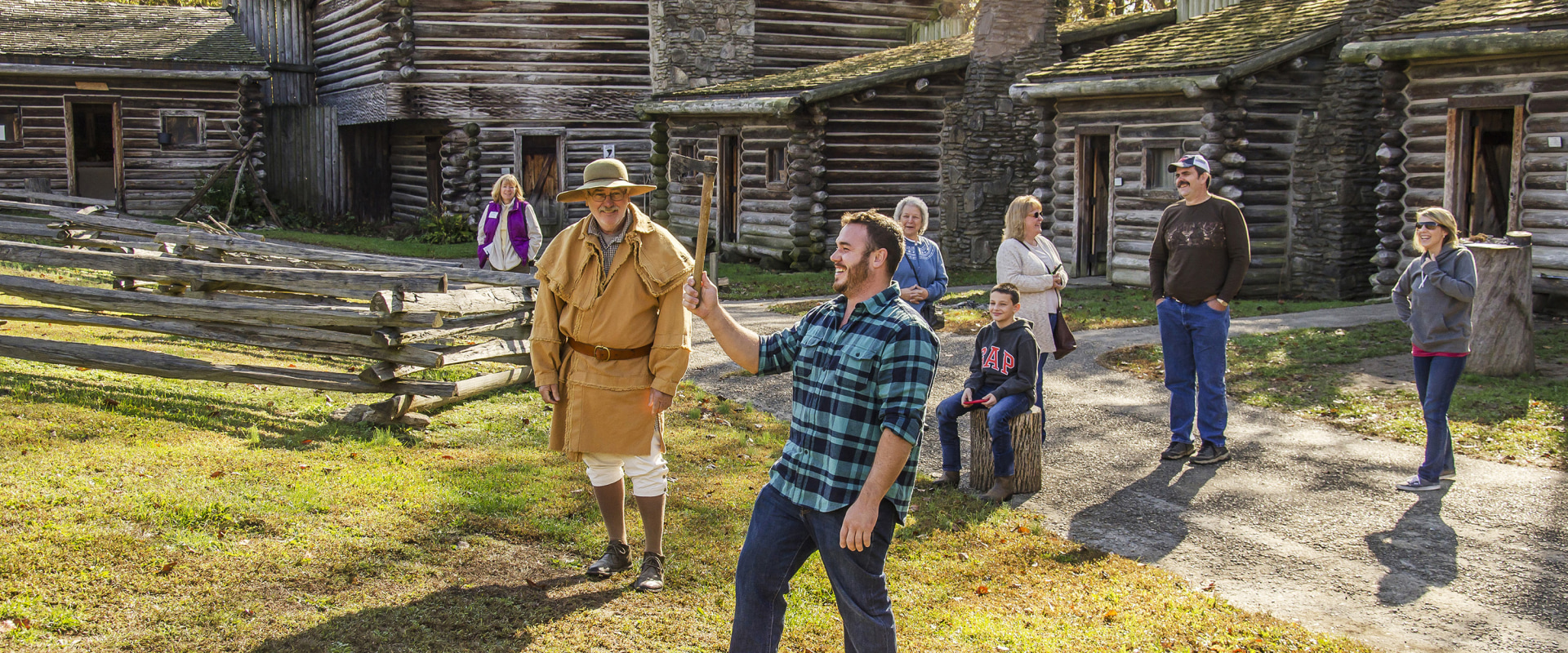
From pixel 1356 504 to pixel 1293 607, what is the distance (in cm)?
185

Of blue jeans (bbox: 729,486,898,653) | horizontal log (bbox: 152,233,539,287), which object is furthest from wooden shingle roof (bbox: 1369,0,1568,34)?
blue jeans (bbox: 729,486,898,653)

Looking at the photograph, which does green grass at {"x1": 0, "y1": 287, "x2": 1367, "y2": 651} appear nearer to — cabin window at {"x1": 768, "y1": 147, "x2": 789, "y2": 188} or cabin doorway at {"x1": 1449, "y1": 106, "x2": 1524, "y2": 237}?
cabin doorway at {"x1": 1449, "y1": 106, "x2": 1524, "y2": 237}

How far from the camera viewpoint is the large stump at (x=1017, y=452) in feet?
22.9

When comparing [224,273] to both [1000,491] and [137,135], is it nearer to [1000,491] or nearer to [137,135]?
[1000,491]

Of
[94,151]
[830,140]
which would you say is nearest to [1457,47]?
[830,140]

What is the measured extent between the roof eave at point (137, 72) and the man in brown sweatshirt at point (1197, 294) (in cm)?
2307

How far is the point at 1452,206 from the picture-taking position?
1399 cm

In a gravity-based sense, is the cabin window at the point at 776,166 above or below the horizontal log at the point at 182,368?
above

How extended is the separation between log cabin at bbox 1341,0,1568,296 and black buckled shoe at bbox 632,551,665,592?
37.6 feet

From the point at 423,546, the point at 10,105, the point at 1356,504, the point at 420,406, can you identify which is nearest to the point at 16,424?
the point at 420,406

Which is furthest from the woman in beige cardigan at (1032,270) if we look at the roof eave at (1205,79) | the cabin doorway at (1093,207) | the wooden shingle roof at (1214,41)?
the cabin doorway at (1093,207)

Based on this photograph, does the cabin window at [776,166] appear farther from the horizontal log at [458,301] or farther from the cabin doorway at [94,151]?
the cabin doorway at [94,151]

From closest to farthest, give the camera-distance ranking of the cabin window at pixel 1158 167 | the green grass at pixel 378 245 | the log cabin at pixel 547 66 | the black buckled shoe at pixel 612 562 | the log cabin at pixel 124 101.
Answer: the black buckled shoe at pixel 612 562, the cabin window at pixel 1158 167, the green grass at pixel 378 245, the log cabin at pixel 547 66, the log cabin at pixel 124 101

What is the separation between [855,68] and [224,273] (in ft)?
48.0
